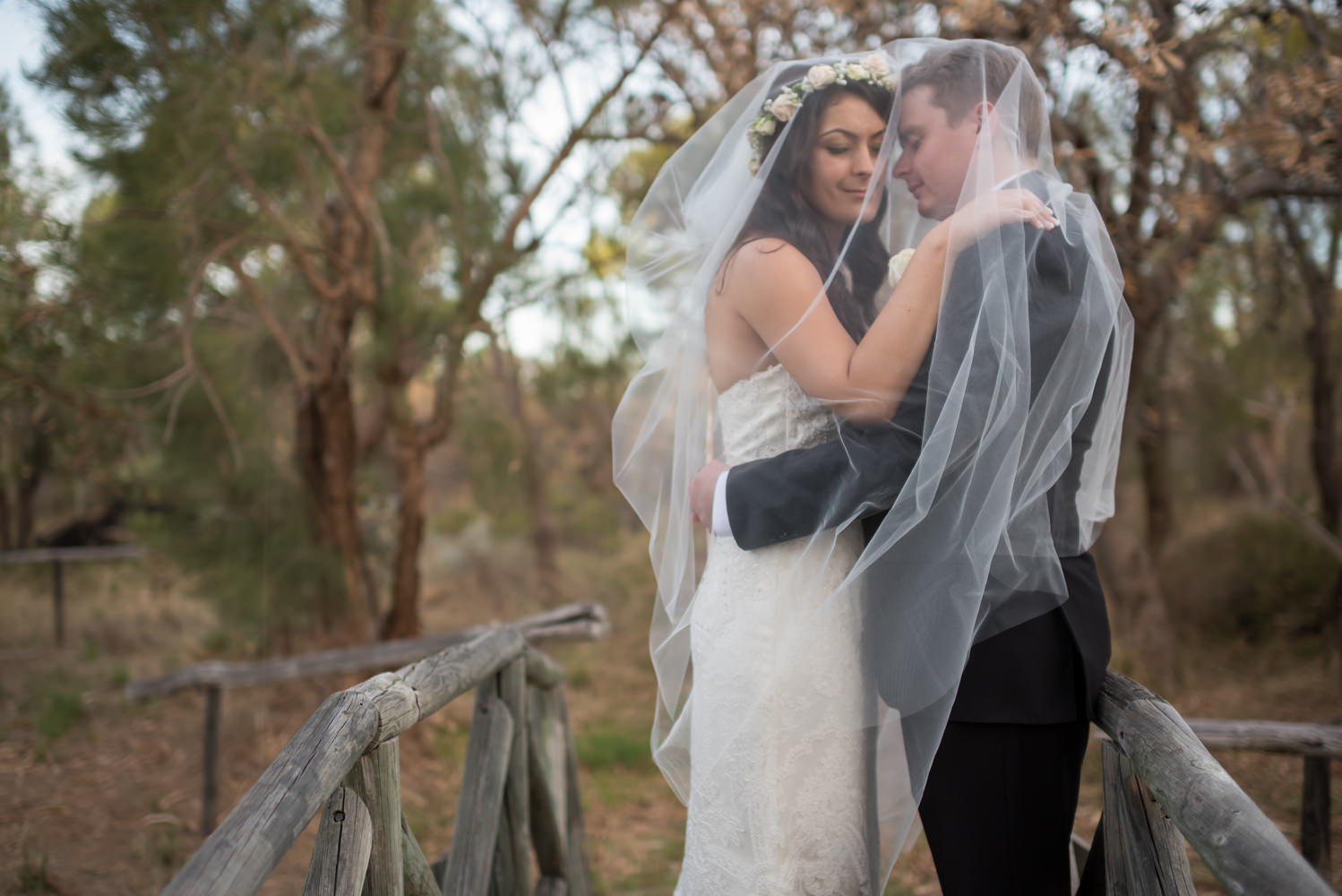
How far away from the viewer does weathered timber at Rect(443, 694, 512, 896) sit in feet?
7.11

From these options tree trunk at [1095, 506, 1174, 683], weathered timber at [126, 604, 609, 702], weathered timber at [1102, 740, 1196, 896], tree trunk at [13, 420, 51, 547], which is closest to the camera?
weathered timber at [1102, 740, 1196, 896]

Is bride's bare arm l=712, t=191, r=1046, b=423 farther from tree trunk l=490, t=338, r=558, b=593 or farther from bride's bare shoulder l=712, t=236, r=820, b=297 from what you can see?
tree trunk l=490, t=338, r=558, b=593

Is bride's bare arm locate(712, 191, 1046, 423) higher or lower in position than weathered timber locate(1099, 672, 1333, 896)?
higher

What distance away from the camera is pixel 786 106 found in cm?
189

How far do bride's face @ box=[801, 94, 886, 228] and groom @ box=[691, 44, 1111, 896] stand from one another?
95mm

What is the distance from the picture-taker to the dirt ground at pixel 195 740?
12.4 feet

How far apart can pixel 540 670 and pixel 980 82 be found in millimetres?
2132

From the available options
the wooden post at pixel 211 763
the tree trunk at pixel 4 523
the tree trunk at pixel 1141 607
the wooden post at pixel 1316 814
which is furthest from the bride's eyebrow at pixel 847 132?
the tree trunk at pixel 4 523

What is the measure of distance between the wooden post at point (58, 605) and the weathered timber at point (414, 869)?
633 centimetres

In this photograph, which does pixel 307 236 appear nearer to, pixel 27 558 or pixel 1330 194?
pixel 27 558

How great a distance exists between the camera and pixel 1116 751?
166 cm

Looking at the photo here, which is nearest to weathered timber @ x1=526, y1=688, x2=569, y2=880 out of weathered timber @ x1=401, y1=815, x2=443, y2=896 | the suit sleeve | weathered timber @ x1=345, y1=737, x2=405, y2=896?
weathered timber @ x1=401, y1=815, x2=443, y2=896

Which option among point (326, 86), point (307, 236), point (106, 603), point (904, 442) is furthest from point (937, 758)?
point (106, 603)

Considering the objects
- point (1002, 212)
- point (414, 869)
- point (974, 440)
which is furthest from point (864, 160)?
point (414, 869)
